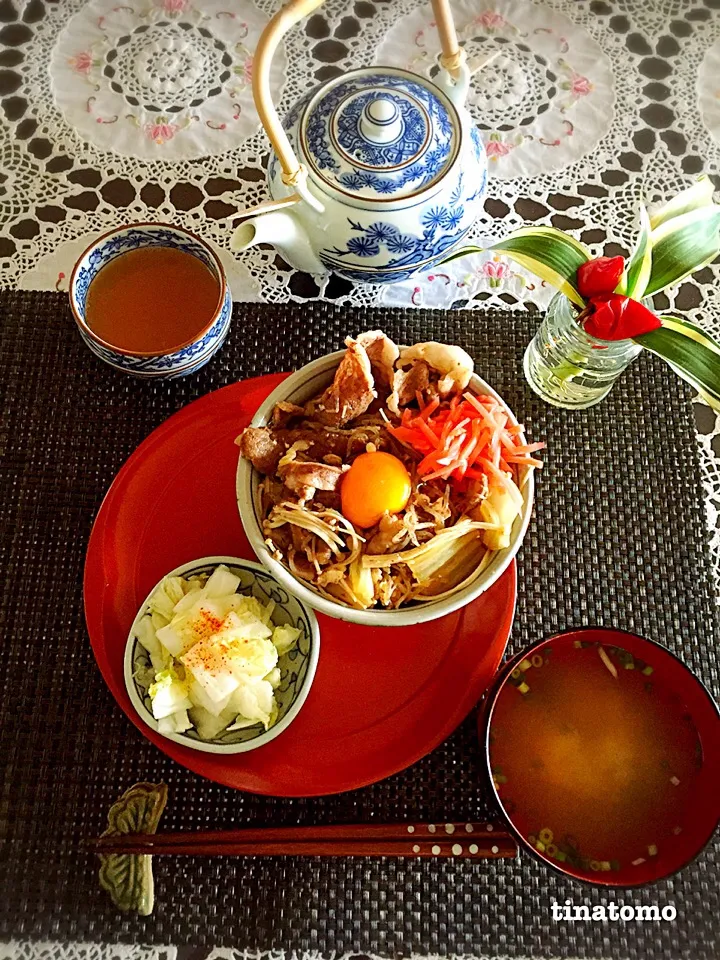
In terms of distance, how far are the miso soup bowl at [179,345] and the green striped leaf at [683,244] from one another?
3.10ft

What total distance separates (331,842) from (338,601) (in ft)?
1.64

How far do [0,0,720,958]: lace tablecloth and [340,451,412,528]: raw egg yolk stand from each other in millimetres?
675

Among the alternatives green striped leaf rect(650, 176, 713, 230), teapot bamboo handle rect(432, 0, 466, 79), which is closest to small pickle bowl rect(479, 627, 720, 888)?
green striped leaf rect(650, 176, 713, 230)

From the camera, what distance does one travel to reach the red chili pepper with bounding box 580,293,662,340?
1424 mm

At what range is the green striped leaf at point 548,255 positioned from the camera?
4.93 ft

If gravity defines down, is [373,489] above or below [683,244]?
below

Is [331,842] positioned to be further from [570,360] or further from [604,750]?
[570,360]

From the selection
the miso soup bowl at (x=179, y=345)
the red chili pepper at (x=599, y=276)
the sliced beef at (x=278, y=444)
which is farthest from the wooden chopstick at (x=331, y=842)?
the red chili pepper at (x=599, y=276)

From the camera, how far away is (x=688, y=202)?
151 centimetres

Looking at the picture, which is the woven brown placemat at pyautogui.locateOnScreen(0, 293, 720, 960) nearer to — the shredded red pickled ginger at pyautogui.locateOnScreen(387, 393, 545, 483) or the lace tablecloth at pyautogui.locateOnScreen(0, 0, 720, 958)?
the lace tablecloth at pyautogui.locateOnScreen(0, 0, 720, 958)

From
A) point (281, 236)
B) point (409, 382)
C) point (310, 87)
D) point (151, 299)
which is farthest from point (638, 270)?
point (310, 87)

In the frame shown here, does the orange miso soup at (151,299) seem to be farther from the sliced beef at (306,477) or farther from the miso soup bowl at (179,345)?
the sliced beef at (306,477)

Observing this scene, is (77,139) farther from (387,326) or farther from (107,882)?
(107,882)

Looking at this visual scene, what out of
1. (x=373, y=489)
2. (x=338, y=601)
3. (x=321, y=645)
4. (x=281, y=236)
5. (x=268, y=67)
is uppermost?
(x=268, y=67)
